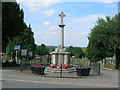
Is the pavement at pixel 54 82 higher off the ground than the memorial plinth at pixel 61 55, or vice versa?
the memorial plinth at pixel 61 55

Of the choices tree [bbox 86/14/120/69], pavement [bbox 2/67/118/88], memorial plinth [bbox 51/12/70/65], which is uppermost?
tree [bbox 86/14/120/69]

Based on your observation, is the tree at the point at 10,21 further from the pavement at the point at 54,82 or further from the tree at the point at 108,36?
the pavement at the point at 54,82

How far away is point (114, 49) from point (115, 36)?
2.04m

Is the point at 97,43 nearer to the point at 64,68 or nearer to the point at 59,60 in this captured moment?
the point at 59,60

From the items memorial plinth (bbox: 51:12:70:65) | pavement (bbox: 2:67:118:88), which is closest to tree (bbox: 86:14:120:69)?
memorial plinth (bbox: 51:12:70:65)

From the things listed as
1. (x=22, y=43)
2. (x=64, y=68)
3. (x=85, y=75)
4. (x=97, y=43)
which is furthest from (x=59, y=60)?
(x=22, y=43)

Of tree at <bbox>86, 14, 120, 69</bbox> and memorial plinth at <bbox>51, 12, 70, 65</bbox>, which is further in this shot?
tree at <bbox>86, 14, 120, 69</bbox>

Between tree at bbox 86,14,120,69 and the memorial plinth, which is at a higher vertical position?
tree at bbox 86,14,120,69

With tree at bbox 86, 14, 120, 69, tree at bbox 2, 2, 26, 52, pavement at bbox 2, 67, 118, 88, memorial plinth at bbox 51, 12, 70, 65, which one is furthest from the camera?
tree at bbox 2, 2, 26, 52

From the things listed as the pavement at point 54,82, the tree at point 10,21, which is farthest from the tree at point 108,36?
the pavement at point 54,82

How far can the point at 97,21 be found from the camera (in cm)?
3847

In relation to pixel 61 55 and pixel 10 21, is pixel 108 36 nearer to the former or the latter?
pixel 61 55

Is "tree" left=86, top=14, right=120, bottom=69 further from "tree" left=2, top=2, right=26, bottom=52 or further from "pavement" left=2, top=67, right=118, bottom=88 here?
"pavement" left=2, top=67, right=118, bottom=88

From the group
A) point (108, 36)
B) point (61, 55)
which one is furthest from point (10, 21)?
point (108, 36)
